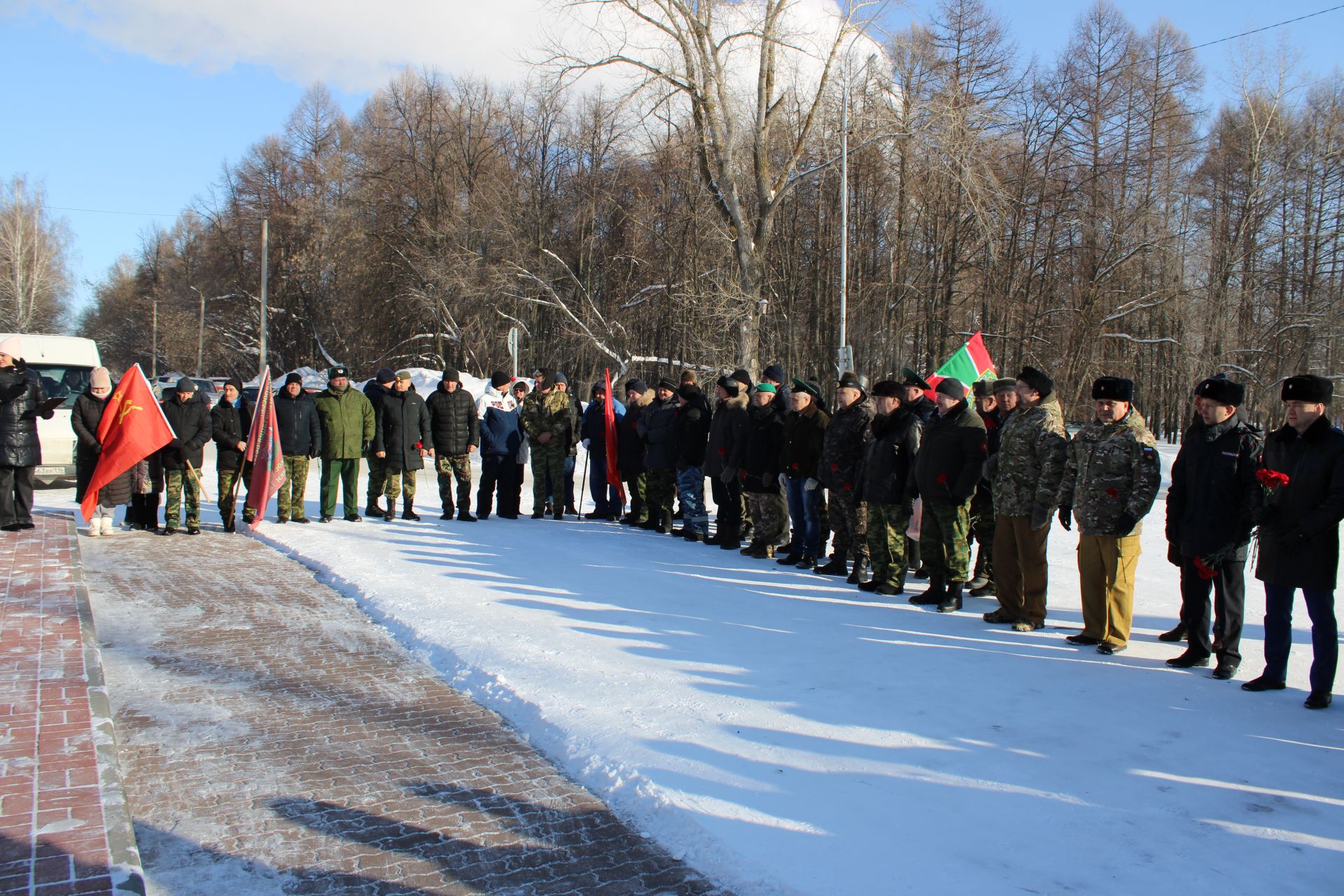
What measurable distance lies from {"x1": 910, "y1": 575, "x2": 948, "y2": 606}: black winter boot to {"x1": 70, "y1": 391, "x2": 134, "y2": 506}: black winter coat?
8.88 meters

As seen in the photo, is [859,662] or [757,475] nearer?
[859,662]

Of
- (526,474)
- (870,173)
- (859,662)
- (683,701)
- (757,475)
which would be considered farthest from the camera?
(870,173)

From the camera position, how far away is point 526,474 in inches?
789

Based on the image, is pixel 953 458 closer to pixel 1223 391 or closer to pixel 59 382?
pixel 1223 391

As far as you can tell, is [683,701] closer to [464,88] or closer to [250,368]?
[464,88]

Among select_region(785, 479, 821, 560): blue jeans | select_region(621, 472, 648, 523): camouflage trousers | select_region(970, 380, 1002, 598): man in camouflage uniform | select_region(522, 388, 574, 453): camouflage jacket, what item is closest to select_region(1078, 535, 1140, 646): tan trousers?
select_region(970, 380, 1002, 598): man in camouflage uniform

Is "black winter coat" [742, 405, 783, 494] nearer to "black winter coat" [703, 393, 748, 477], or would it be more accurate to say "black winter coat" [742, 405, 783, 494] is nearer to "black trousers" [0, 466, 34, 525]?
"black winter coat" [703, 393, 748, 477]

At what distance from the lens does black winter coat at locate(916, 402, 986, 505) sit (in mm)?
7898

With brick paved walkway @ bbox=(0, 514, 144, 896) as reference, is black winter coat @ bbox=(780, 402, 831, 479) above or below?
above

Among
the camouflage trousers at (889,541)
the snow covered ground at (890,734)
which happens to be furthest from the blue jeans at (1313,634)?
the camouflage trousers at (889,541)

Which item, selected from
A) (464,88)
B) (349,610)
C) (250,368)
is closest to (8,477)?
(349,610)

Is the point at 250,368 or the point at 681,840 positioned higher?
the point at 250,368

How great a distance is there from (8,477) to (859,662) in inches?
385

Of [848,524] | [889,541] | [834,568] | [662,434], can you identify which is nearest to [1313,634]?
[889,541]
